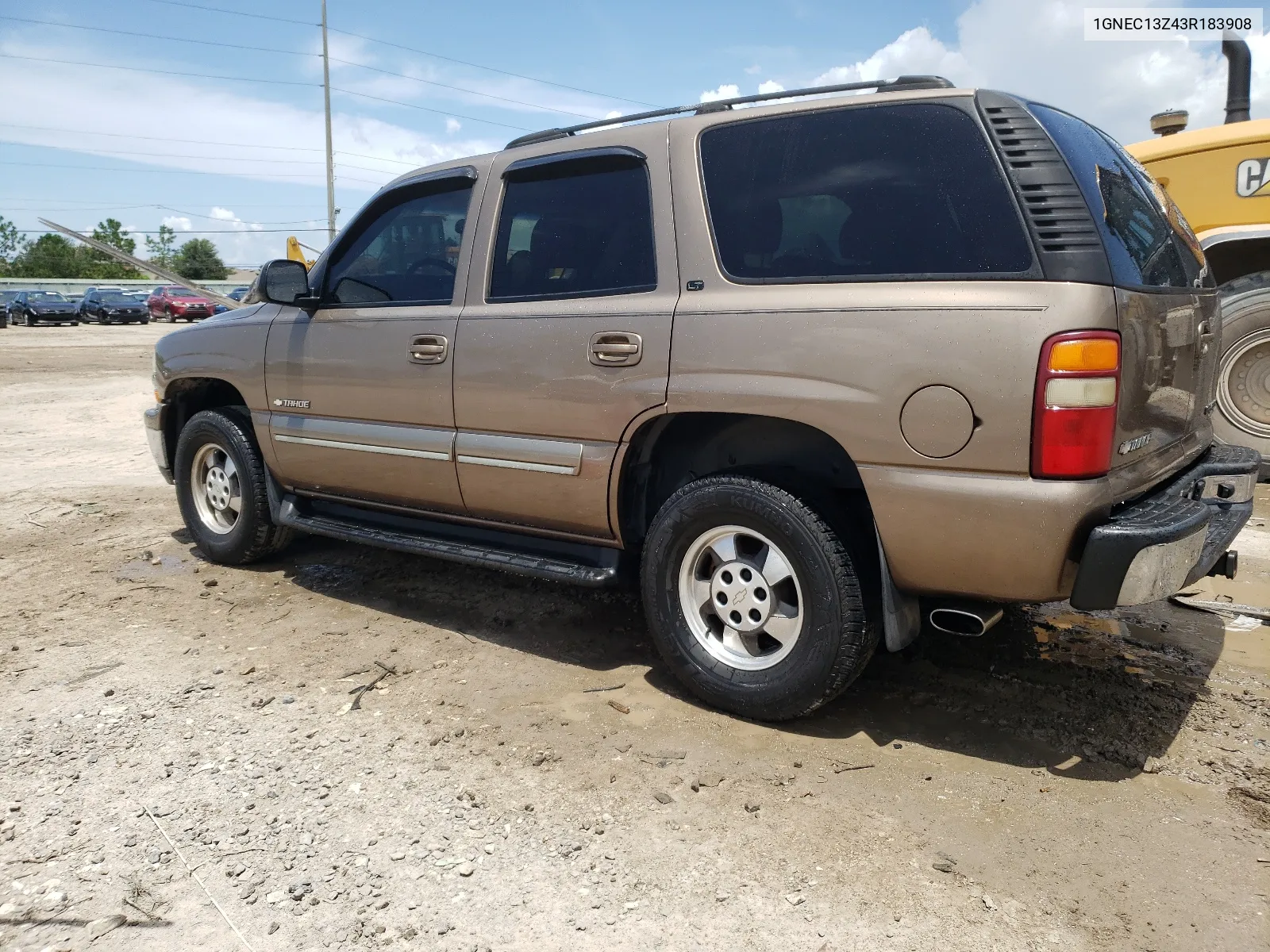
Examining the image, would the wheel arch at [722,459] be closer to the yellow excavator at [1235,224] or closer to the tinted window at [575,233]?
the tinted window at [575,233]

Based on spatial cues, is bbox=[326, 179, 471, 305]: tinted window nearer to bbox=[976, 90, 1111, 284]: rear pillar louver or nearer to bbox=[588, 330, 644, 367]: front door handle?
bbox=[588, 330, 644, 367]: front door handle

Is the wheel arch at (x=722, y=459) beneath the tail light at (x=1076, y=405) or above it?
beneath

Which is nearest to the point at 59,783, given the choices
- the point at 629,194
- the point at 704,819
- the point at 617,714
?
the point at 617,714

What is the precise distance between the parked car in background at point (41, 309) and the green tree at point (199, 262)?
47.7m

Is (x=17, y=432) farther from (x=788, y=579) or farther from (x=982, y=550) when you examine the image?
(x=982, y=550)

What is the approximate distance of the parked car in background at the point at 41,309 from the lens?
36.9 metres

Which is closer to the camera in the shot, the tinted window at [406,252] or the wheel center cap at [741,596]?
the wheel center cap at [741,596]

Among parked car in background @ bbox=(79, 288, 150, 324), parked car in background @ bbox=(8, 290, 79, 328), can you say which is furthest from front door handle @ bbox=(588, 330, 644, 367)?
parked car in background @ bbox=(79, 288, 150, 324)

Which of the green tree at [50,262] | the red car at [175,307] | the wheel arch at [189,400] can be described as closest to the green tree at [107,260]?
the green tree at [50,262]

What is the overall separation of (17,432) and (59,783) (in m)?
8.33

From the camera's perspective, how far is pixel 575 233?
3795mm

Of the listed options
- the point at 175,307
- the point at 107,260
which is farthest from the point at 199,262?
the point at 175,307

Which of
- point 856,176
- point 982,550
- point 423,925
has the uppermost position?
point 856,176

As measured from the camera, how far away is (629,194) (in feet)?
11.9
